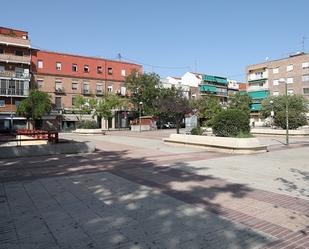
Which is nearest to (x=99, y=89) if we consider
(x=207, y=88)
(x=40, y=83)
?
(x=40, y=83)

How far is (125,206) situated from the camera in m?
6.66

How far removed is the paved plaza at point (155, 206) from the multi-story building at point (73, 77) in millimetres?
40352

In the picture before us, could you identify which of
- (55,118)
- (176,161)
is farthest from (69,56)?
(176,161)

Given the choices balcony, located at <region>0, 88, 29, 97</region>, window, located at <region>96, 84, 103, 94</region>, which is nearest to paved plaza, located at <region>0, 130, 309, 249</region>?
balcony, located at <region>0, 88, 29, 97</region>

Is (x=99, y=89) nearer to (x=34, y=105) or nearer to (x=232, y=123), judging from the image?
(x=34, y=105)

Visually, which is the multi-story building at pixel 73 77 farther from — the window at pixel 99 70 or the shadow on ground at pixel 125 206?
the shadow on ground at pixel 125 206

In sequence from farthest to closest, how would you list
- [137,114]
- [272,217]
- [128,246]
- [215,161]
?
[137,114]
[215,161]
[272,217]
[128,246]

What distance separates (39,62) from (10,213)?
46.6 m

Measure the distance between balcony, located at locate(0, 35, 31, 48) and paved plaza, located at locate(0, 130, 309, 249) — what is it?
38.9 metres

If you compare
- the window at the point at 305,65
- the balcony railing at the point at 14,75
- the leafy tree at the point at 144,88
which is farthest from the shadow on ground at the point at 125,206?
the window at the point at 305,65

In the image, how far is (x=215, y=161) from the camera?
13.1 meters

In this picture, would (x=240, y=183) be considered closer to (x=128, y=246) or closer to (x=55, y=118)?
(x=128, y=246)

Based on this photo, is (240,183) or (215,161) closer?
(240,183)

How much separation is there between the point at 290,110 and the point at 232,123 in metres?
16.3
